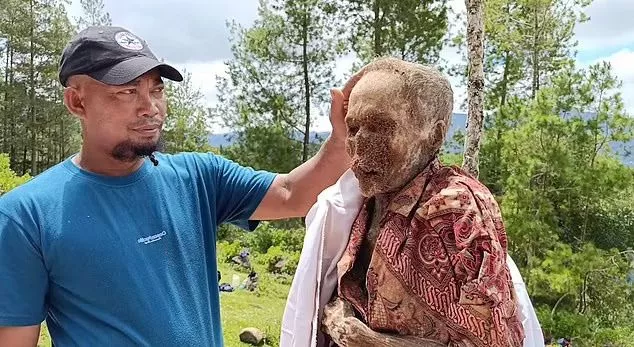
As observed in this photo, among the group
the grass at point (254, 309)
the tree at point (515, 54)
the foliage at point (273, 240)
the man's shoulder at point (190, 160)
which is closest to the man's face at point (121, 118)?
the man's shoulder at point (190, 160)

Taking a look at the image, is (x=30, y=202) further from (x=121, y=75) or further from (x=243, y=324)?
(x=243, y=324)

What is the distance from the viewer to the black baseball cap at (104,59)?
156 cm

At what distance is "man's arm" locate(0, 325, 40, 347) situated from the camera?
146cm

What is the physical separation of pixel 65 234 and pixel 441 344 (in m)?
0.89

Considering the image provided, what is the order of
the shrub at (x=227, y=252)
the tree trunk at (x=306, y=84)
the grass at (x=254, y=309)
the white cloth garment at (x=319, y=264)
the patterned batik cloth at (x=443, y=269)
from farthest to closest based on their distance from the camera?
1. the tree trunk at (x=306, y=84)
2. the shrub at (x=227, y=252)
3. the grass at (x=254, y=309)
4. the white cloth garment at (x=319, y=264)
5. the patterned batik cloth at (x=443, y=269)

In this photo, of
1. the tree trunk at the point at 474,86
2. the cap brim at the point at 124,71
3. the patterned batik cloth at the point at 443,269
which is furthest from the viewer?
the tree trunk at the point at 474,86

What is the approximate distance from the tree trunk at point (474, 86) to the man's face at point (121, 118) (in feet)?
13.3

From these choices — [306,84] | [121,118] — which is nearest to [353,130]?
[121,118]

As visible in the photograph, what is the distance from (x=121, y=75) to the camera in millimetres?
1553

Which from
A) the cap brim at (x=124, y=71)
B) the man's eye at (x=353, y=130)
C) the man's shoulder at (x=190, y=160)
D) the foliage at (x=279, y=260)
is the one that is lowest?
the foliage at (x=279, y=260)

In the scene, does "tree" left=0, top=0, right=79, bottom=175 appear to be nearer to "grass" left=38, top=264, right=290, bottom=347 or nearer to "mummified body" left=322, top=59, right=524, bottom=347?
"grass" left=38, top=264, right=290, bottom=347

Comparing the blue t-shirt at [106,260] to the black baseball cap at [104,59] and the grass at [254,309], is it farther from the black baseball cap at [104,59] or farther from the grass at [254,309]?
the grass at [254,309]

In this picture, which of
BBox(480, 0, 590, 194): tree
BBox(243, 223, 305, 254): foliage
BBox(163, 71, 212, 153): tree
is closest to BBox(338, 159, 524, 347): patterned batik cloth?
BBox(480, 0, 590, 194): tree

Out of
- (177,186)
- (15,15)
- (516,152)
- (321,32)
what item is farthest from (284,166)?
(177,186)
